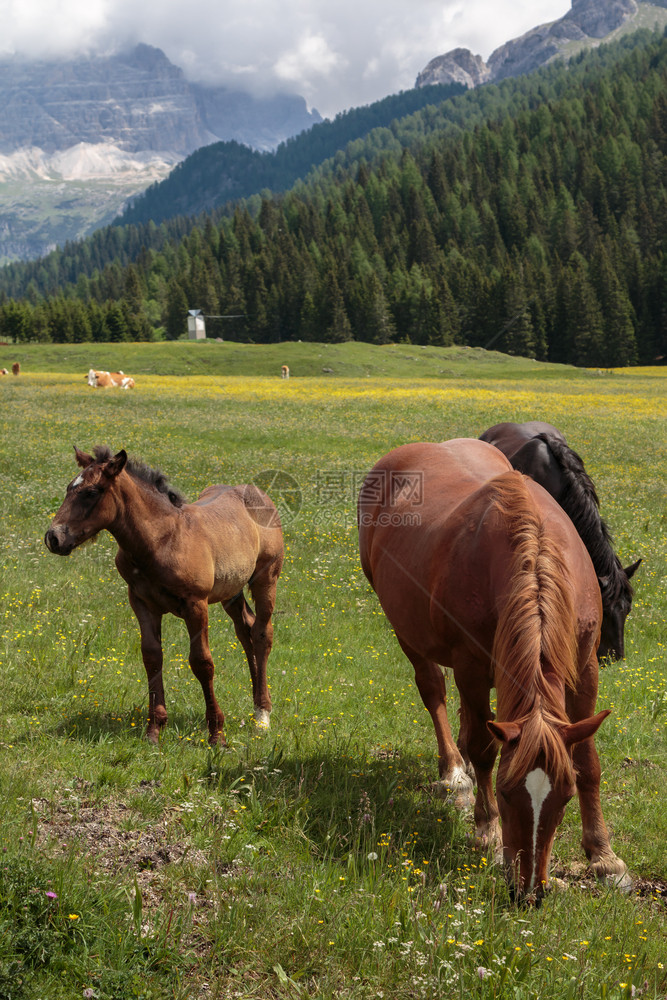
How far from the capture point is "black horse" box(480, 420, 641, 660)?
26.2 feet

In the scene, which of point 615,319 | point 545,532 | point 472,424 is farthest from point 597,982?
point 615,319

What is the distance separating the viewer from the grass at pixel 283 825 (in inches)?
139

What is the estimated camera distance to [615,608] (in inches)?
324

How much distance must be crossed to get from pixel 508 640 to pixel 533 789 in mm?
828

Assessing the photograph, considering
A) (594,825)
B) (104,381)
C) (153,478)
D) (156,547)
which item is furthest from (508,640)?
(104,381)

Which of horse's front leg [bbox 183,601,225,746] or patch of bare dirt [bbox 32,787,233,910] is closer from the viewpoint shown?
patch of bare dirt [bbox 32,787,233,910]

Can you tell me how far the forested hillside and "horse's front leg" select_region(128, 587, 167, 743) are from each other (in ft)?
256

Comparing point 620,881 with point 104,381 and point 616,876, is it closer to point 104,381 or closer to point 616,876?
point 616,876

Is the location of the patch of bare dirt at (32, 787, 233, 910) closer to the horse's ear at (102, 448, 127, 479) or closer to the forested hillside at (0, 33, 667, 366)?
the horse's ear at (102, 448, 127, 479)

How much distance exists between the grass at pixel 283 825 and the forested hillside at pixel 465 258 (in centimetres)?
7541

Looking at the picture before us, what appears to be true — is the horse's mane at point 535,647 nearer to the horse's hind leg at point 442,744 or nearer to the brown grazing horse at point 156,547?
the horse's hind leg at point 442,744

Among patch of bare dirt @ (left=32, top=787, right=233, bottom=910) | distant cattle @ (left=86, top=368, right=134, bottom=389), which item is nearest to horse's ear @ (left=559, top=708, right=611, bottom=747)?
patch of bare dirt @ (left=32, top=787, right=233, bottom=910)

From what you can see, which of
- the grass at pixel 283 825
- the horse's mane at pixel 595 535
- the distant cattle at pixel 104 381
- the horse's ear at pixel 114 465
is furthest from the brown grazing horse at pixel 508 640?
the distant cattle at pixel 104 381

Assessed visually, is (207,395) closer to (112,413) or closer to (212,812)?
(112,413)
